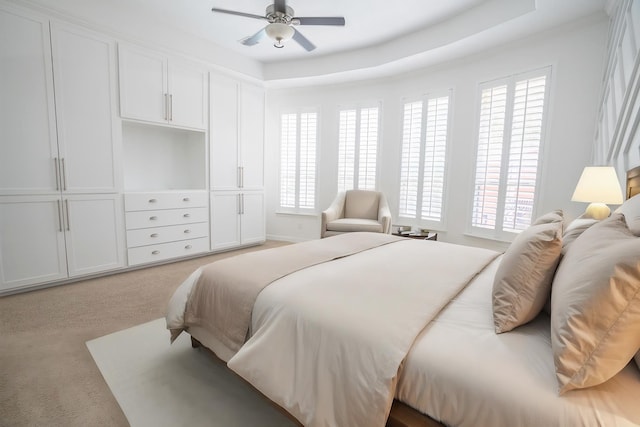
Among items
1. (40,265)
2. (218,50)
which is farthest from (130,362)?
(218,50)

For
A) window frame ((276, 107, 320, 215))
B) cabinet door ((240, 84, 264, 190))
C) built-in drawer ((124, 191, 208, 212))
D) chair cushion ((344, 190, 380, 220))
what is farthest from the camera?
window frame ((276, 107, 320, 215))

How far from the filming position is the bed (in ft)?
2.40

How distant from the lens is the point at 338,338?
103cm

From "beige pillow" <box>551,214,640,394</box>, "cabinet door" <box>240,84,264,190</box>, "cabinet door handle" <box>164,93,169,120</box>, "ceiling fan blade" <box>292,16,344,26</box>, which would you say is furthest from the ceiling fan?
"beige pillow" <box>551,214,640,394</box>

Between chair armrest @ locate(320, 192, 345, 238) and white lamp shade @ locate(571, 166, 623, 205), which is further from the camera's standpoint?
chair armrest @ locate(320, 192, 345, 238)

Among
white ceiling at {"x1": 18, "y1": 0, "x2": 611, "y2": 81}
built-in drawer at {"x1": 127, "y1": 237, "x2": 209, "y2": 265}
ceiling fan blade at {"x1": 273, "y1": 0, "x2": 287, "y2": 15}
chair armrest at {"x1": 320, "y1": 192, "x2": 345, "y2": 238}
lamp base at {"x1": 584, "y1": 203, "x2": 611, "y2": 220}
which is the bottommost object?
built-in drawer at {"x1": 127, "y1": 237, "x2": 209, "y2": 265}

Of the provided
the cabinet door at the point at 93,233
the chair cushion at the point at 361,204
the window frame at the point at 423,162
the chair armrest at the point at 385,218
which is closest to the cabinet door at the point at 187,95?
the cabinet door at the point at 93,233

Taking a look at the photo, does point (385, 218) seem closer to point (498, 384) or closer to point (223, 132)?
point (223, 132)

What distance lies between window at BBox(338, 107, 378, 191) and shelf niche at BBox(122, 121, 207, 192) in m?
2.11

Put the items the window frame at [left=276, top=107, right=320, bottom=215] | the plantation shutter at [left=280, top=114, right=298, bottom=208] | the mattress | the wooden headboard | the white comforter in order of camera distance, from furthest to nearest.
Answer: the plantation shutter at [left=280, top=114, right=298, bottom=208] < the window frame at [left=276, top=107, right=320, bottom=215] < the wooden headboard < the white comforter < the mattress

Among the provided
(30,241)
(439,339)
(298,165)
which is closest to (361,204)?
(298,165)

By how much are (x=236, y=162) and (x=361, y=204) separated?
1.96 meters

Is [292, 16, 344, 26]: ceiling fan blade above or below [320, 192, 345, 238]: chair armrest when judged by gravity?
above

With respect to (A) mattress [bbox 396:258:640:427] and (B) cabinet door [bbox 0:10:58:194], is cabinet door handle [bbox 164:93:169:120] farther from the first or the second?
(A) mattress [bbox 396:258:640:427]
